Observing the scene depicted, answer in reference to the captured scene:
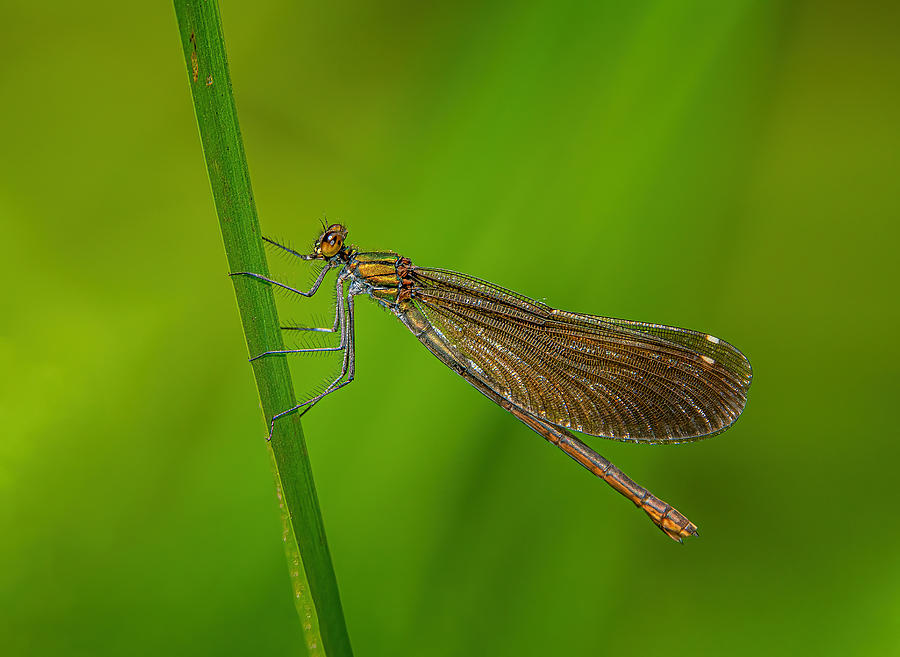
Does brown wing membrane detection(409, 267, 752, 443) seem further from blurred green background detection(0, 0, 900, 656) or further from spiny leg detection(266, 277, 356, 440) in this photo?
spiny leg detection(266, 277, 356, 440)

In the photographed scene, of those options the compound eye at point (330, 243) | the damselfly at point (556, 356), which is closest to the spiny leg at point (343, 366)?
the damselfly at point (556, 356)

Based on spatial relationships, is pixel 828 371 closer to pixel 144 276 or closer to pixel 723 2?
pixel 723 2

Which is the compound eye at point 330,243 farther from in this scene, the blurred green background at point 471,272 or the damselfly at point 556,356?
the blurred green background at point 471,272

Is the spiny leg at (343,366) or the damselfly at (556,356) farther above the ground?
the damselfly at (556,356)

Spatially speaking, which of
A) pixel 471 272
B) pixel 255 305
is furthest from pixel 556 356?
pixel 255 305

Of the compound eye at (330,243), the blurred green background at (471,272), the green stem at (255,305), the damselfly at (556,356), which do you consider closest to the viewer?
the green stem at (255,305)

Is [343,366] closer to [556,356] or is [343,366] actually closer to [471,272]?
[471,272]

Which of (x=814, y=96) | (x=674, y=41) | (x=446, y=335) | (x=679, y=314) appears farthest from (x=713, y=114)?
(x=446, y=335)
